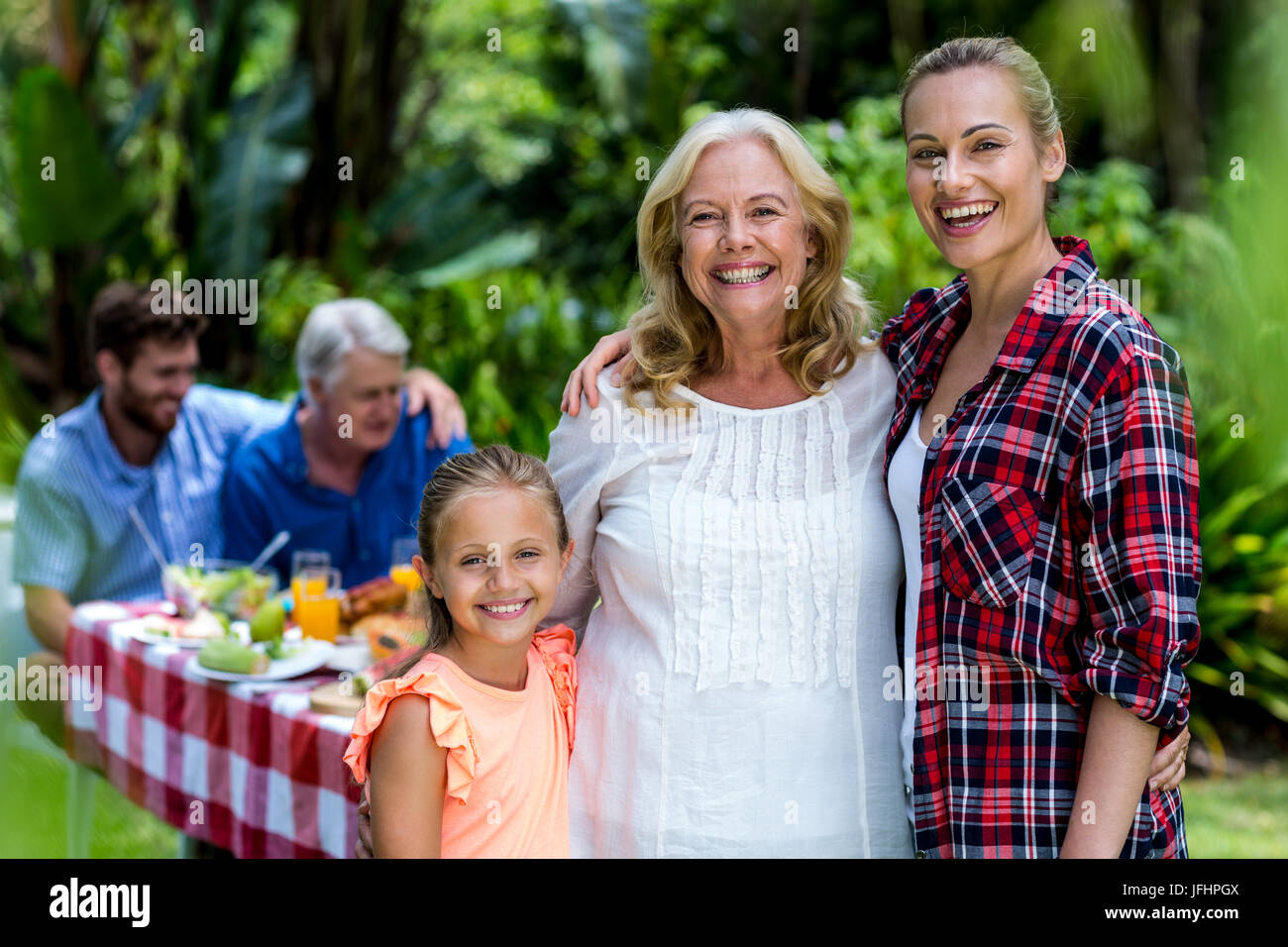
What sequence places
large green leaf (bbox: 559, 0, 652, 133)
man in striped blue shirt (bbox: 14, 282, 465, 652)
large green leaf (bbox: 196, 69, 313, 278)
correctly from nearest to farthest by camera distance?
1. man in striped blue shirt (bbox: 14, 282, 465, 652)
2. large green leaf (bbox: 196, 69, 313, 278)
3. large green leaf (bbox: 559, 0, 652, 133)

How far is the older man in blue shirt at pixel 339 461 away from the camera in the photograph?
4262 millimetres

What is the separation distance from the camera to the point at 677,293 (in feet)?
7.90

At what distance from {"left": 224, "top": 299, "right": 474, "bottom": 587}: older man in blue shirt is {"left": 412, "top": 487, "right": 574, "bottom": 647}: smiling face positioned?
219cm

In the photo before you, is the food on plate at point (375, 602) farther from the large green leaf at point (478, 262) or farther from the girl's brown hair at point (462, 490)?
the large green leaf at point (478, 262)

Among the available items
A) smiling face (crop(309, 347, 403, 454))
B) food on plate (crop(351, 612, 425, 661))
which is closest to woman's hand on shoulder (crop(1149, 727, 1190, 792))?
food on plate (crop(351, 612, 425, 661))

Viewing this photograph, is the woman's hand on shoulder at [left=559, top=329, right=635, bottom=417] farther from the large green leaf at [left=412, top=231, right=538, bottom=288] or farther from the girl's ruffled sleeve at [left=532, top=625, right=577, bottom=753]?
the large green leaf at [left=412, top=231, right=538, bottom=288]

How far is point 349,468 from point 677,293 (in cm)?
226

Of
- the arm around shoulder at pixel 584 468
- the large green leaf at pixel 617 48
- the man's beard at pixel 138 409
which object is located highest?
the large green leaf at pixel 617 48

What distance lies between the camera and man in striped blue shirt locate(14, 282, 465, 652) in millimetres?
4125

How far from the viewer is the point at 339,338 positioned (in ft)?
14.1

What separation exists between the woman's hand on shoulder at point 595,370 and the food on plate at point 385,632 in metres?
1.01

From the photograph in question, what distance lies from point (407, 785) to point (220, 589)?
6.08 ft

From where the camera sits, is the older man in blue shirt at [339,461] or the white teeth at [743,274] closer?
the white teeth at [743,274]

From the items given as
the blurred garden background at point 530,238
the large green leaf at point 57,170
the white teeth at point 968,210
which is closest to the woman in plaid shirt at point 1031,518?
the white teeth at point 968,210
